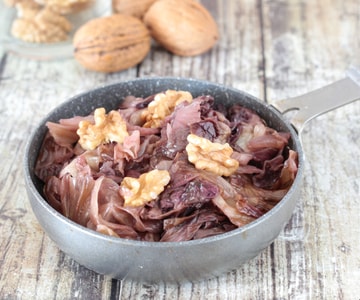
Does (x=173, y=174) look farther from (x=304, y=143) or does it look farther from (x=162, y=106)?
(x=304, y=143)

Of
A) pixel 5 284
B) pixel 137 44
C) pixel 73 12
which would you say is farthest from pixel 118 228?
pixel 73 12

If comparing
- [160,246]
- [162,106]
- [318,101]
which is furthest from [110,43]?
[160,246]

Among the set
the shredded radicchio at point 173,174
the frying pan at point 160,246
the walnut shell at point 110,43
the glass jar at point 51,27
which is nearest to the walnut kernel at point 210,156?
the shredded radicchio at point 173,174

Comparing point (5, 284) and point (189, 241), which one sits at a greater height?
point (189, 241)

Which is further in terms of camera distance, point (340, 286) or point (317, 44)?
point (317, 44)

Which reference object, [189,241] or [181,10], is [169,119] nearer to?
[189,241]

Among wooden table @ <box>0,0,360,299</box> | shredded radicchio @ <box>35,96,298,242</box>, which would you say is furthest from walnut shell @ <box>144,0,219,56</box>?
shredded radicchio @ <box>35,96,298,242</box>

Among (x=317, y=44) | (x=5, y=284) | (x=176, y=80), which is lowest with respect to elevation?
(x=317, y=44)

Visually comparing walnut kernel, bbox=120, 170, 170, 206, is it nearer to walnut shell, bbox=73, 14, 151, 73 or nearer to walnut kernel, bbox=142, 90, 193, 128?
walnut kernel, bbox=142, 90, 193, 128
